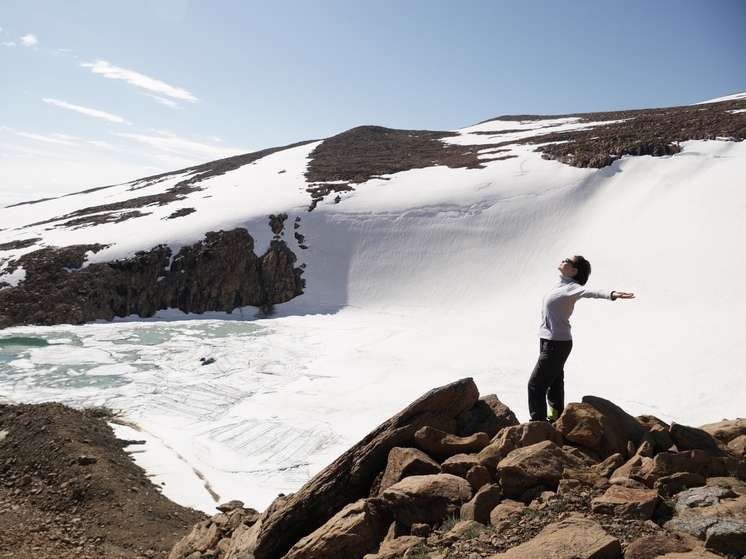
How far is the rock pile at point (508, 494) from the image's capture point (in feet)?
11.3

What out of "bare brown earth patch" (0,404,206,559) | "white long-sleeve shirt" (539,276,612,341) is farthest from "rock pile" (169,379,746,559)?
"bare brown earth patch" (0,404,206,559)

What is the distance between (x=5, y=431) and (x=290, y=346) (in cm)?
977

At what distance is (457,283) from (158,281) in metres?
14.8

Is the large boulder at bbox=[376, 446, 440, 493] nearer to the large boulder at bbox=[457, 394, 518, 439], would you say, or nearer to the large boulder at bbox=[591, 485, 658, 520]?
the large boulder at bbox=[457, 394, 518, 439]

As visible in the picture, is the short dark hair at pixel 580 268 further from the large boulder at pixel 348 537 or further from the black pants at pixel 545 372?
the large boulder at pixel 348 537

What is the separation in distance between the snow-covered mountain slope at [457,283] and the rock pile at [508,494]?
424cm

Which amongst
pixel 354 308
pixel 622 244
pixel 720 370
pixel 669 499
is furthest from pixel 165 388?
pixel 622 244

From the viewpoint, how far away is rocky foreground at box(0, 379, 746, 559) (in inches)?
137

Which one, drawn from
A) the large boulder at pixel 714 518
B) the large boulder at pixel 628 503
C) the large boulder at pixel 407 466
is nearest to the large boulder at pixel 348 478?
the large boulder at pixel 407 466

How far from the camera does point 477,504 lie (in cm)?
417

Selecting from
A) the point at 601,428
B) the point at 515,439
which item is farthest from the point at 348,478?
the point at 601,428

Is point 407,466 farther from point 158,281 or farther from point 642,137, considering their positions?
point 642,137

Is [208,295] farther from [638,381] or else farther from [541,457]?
[541,457]

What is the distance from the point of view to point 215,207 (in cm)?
3094
